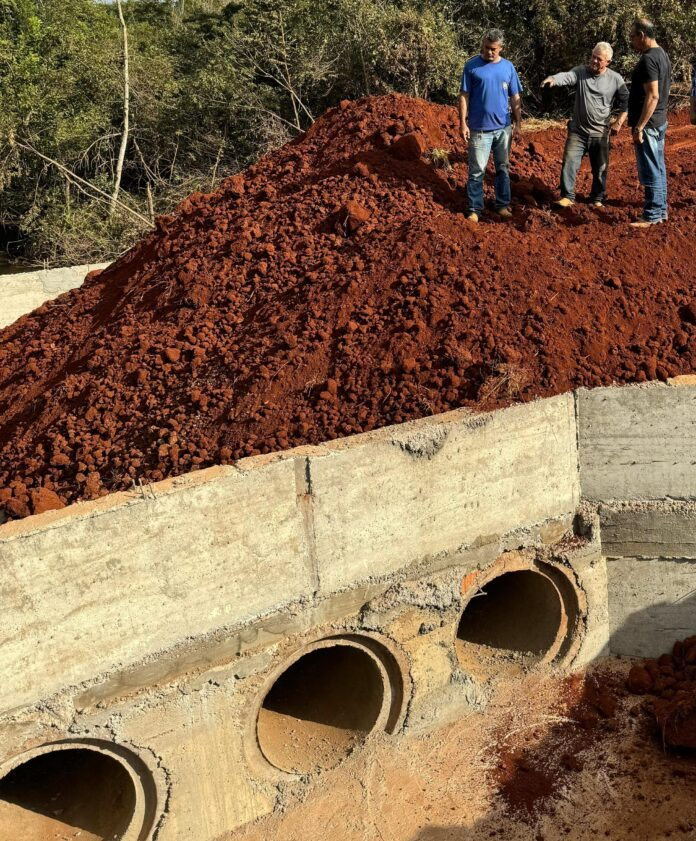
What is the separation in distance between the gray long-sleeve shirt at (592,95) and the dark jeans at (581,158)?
0.07 meters

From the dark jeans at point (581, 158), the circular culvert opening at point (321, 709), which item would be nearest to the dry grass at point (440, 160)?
the dark jeans at point (581, 158)

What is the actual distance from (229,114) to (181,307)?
9.68 m

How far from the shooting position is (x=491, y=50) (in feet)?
20.6

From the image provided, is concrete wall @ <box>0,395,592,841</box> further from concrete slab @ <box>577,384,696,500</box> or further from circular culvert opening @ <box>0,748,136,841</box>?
circular culvert opening @ <box>0,748,136,841</box>

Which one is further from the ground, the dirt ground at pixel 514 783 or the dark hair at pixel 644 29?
the dark hair at pixel 644 29

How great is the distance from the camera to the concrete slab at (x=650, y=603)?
561 cm

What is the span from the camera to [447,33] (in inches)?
485

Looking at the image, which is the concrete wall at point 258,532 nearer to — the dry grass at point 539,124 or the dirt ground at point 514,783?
the dirt ground at point 514,783

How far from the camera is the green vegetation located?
1217cm

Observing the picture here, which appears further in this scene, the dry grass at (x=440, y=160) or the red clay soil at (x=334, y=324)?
the dry grass at (x=440, y=160)

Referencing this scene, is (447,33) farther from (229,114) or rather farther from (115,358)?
(115,358)

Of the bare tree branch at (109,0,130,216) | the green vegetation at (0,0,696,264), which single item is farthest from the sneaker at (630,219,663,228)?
the bare tree branch at (109,0,130,216)

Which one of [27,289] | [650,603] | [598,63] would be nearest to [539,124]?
[598,63]

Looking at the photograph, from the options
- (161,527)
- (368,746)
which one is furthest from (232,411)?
(368,746)
